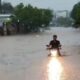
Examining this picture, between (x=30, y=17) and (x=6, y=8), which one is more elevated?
(x=6, y=8)

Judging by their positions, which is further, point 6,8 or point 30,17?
point 6,8

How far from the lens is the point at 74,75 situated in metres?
12.8

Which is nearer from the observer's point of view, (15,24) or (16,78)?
(16,78)

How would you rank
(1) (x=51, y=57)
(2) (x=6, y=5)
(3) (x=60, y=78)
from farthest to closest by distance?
(2) (x=6, y=5) → (1) (x=51, y=57) → (3) (x=60, y=78)

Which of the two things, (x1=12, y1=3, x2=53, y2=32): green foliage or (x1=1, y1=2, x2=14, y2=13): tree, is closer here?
(x1=12, y1=3, x2=53, y2=32): green foliage

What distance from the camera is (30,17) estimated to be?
74438 millimetres

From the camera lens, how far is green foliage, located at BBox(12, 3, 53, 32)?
74688 mm

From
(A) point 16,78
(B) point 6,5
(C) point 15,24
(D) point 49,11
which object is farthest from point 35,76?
(B) point 6,5

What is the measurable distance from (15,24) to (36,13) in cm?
434

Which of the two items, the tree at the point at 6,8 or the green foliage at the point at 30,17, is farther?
the tree at the point at 6,8

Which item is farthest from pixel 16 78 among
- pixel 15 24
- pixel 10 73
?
pixel 15 24

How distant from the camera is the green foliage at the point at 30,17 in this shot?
74.7 m

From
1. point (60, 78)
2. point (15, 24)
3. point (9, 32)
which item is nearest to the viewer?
point (60, 78)

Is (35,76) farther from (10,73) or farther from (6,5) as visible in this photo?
(6,5)
